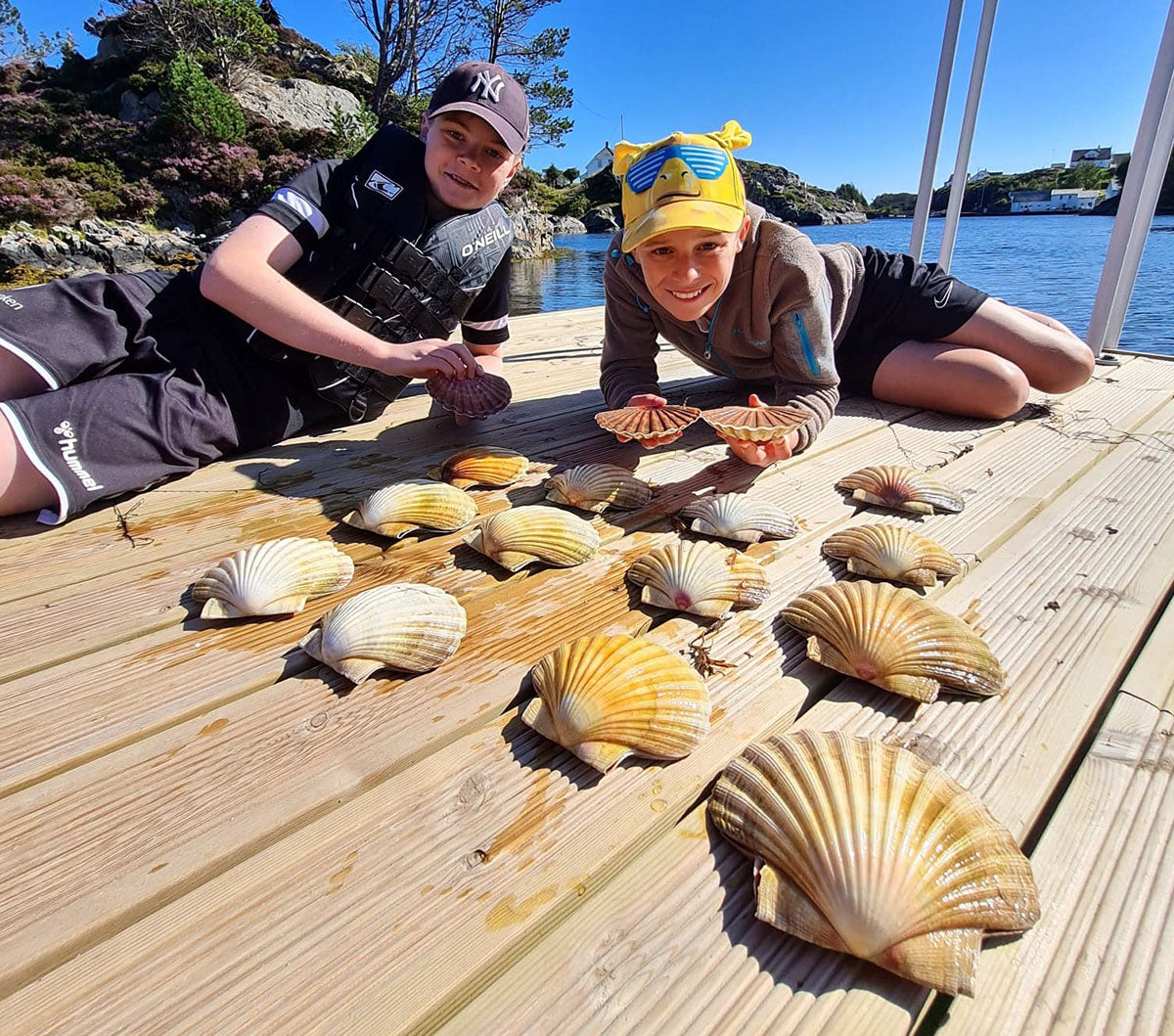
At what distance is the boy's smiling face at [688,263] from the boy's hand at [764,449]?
443 millimetres

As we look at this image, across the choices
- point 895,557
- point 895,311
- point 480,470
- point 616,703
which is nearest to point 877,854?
point 616,703

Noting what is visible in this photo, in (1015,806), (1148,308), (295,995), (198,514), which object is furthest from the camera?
(1148,308)

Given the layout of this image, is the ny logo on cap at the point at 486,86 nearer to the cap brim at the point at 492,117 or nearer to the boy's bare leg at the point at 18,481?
the cap brim at the point at 492,117

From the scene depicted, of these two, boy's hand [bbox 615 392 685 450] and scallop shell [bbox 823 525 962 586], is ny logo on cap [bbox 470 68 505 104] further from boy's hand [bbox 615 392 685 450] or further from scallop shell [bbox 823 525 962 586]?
scallop shell [bbox 823 525 962 586]

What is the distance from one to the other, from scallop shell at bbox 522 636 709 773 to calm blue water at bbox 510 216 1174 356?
6689mm

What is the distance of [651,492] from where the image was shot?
223 cm

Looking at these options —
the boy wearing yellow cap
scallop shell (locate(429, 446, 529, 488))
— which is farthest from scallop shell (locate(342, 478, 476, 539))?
the boy wearing yellow cap

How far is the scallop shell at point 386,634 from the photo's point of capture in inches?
51.3

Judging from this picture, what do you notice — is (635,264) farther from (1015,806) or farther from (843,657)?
(1015,806)

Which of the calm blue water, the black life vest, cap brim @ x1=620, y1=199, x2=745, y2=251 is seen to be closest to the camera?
cap brim @ x1=620, y1=199, x2=745, y2=251

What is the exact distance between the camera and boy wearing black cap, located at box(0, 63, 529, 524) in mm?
2113

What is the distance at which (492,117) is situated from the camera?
244 cm

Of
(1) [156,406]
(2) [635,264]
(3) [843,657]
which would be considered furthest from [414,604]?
(2) [635,264]

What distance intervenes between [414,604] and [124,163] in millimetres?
34509
